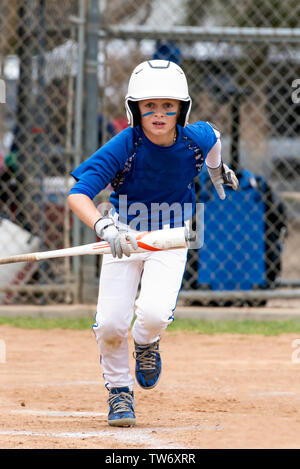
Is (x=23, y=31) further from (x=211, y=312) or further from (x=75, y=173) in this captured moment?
(x=75, y=173)

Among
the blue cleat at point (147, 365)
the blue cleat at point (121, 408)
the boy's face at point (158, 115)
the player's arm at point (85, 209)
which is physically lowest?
the blue cleat at point (121, 408)

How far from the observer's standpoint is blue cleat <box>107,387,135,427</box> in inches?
155

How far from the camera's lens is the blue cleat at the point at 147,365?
419 centimetres

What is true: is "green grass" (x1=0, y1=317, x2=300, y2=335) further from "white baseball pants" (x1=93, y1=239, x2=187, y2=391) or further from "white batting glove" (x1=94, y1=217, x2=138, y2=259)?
"white batting glove" (x1=94, y1=217, x2=138, y2=259)

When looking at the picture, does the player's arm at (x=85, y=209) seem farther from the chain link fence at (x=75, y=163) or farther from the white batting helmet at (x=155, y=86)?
the chain link fence at (x=75, y=163)

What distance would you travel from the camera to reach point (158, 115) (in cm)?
394

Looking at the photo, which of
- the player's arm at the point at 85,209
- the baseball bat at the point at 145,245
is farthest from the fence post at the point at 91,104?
the baseball bat at the point at 145,245

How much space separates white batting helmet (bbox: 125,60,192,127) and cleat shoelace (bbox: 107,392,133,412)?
1.28 metres

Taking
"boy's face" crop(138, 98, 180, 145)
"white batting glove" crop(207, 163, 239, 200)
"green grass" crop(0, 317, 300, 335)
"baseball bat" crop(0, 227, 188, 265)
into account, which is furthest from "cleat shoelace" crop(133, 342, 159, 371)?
"green grass" crop(0, 317, 300, 335)

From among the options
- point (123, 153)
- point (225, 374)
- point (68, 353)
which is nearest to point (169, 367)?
point (225, 374)

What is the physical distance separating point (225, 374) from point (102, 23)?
11.5ft

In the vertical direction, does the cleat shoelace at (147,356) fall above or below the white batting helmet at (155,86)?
below

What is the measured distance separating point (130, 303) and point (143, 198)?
0.50 meters

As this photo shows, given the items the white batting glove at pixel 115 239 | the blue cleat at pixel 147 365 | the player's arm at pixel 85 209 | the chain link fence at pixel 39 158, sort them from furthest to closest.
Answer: the chain link fence at pixel 39 158 → the blue cleat at pixel 147 365 → the player's arm at pixel 85 209 → the white batting glove at pixel 115 239
